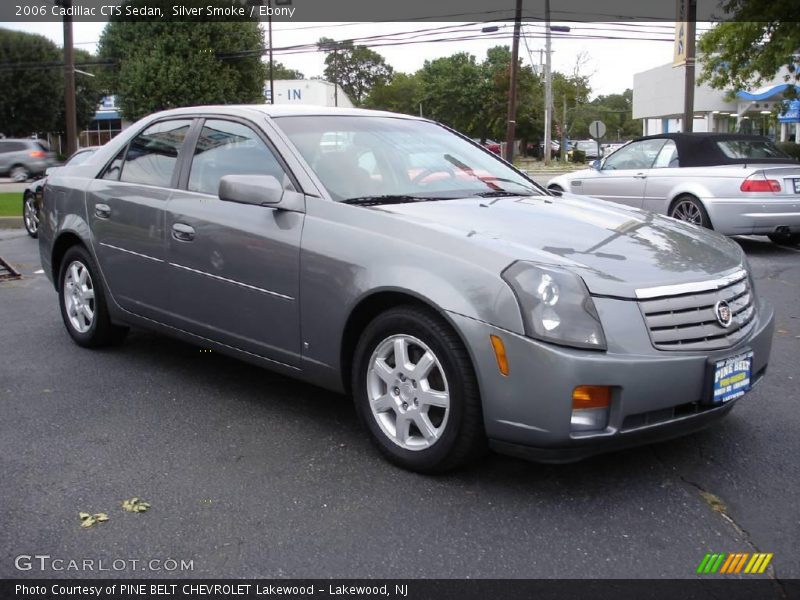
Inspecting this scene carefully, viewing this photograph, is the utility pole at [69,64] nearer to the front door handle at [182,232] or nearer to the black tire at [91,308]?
the black tire at [91,308]

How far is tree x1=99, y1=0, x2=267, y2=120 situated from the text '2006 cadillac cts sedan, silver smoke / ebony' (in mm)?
39766

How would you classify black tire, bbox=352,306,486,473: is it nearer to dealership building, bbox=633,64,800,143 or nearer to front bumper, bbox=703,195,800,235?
front bumper, bbox=703,195,800,235

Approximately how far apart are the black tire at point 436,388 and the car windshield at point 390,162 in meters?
0.81

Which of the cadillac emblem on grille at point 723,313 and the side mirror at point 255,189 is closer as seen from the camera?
the cadillac emblem on grille at point 723,313

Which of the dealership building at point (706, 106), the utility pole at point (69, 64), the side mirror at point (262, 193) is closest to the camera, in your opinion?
the side mirror at point (262, 193)

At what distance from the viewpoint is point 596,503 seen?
10.8ft

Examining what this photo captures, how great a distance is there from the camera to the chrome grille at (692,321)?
321 cm

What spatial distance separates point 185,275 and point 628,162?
843cm

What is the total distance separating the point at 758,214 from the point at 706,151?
1.20m

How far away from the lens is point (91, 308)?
5.57 metres

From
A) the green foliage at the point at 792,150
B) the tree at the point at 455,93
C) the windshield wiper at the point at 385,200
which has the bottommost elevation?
the windshield wiper at the point at 385,200

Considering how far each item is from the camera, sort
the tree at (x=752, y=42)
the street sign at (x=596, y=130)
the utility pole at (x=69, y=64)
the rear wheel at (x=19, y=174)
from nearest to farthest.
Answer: the tree at (x=752, y=42) < the utility pole at (x=69, y=64) < the street sign at (x=596, y=130) < the rear wheel at (x=19, y=174)

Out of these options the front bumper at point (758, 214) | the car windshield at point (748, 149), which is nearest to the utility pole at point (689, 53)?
the car windshield at point (748, 149)
